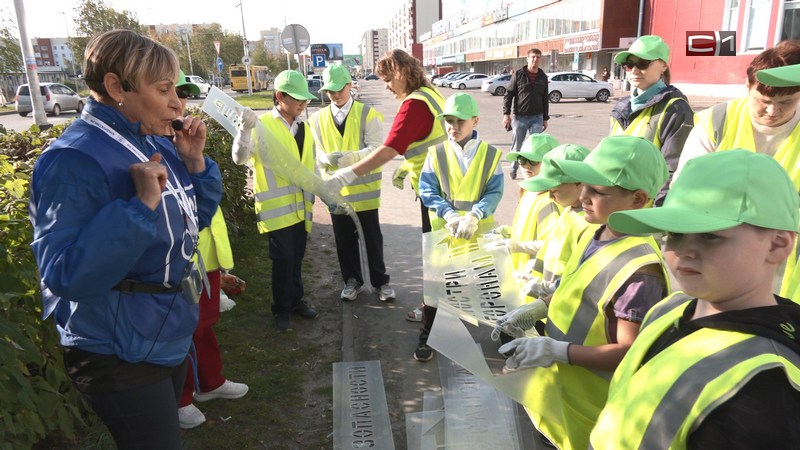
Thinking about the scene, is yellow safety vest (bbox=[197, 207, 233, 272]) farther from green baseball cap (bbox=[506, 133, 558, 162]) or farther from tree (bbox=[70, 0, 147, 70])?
tree (bbox=[70, 0, 147, 70])

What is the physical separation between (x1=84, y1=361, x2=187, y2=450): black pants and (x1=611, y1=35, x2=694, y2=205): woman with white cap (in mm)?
2856

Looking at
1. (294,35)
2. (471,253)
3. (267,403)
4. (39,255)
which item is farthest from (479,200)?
(294,35)

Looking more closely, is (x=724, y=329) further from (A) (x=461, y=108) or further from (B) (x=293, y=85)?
(B) (x=293, y=85)

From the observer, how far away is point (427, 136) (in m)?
3.81

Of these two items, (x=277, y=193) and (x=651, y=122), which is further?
(x=277, y=193)

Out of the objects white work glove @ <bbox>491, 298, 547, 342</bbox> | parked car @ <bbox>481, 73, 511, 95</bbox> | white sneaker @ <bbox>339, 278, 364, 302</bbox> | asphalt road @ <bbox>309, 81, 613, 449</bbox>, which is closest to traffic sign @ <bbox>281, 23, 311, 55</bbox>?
asphalt road @ <bbox>309, 81, 613, 449</bbox>

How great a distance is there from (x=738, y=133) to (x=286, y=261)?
3013mm

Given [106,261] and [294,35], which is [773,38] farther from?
[106,261]

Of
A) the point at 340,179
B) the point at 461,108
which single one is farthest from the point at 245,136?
the point at 461,108

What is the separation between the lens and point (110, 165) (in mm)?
1618

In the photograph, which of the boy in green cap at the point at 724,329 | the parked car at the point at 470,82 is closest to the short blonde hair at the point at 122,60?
the boy in green cap at the point at 724,329

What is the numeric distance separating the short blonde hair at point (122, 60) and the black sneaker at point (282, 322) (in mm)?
2716

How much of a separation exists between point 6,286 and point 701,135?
3.32 meters

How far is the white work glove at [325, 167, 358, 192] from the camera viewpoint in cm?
396
